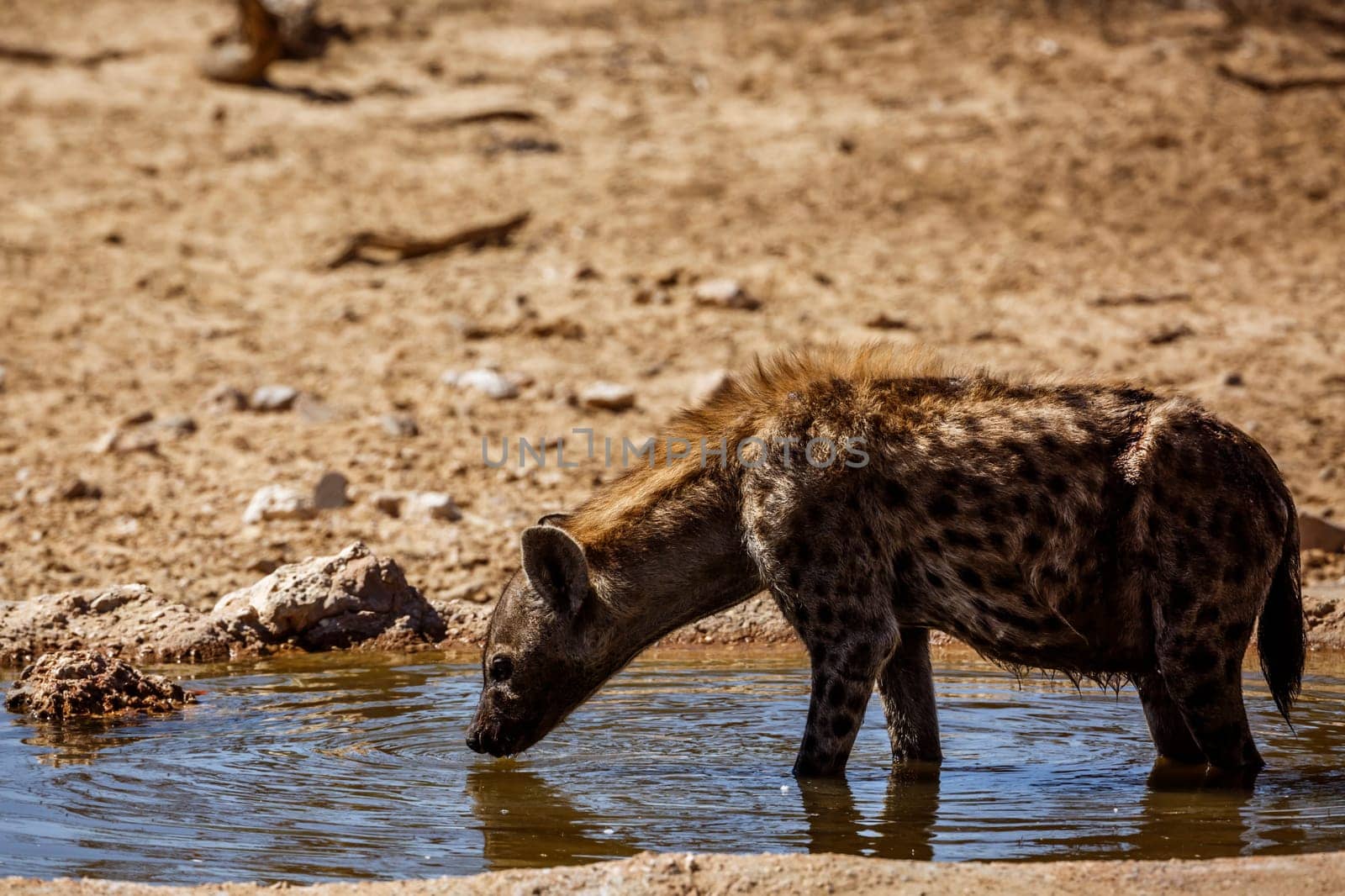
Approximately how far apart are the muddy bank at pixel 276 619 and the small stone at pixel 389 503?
50.4 inches

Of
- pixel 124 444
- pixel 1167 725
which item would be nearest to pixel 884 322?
pixel 124 444

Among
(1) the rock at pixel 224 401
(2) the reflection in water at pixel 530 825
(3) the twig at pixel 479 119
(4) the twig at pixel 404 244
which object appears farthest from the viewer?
(3) the twig at pixel 479 119

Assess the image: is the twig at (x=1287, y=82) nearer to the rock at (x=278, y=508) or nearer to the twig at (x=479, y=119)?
the twig at (x=479, y=119)

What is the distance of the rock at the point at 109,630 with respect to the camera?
6.21 meters

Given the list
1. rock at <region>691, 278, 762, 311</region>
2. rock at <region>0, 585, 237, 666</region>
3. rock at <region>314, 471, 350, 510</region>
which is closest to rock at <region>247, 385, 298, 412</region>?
rock at <region>314, 471, 350, 510</region>

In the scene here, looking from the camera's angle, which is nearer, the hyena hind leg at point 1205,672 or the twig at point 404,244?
the hyena hind leg at point 1205,672

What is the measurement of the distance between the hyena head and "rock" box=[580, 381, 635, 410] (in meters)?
4.34

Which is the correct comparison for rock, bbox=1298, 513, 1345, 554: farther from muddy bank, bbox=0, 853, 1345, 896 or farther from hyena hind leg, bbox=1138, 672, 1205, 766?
muddy bank, bbox=0, 853, 1345, 896

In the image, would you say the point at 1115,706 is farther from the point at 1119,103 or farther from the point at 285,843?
the point at 1119,103

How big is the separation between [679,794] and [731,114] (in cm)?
984

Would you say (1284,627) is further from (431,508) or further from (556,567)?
(431,508)

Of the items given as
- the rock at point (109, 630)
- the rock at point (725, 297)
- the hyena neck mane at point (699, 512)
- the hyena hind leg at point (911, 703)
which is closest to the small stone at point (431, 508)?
the rock at point (109, 630)

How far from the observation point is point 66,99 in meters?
14.1

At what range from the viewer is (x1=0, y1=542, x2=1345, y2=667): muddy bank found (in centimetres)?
627
